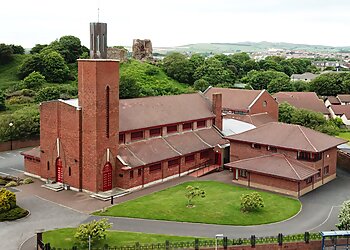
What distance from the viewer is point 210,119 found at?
53.6 m

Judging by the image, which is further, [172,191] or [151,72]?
[151,72]

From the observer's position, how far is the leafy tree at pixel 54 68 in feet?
307

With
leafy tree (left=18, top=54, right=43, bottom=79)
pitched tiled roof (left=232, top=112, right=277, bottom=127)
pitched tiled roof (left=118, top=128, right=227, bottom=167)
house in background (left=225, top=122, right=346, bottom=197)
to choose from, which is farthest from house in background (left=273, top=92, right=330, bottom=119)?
house in background (left=225, top=122, right=346, bottom=197)

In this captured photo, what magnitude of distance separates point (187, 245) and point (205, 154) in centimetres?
2278

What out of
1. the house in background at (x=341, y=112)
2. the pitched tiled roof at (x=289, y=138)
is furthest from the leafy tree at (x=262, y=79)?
the pitched tiled roof at (x=289, y=138)

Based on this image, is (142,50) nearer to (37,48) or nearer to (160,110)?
(37,48)

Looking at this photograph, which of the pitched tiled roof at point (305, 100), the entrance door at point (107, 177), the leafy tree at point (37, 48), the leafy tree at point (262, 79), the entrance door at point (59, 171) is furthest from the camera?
the leafy tree at point (262, 79)

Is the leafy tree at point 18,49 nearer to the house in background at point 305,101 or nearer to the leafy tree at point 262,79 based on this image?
the leafy tree at point 262,79

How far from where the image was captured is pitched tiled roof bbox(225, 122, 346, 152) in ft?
142

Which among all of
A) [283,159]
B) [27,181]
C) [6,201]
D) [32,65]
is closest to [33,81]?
[32,65]

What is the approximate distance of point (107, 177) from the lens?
40.8 metres

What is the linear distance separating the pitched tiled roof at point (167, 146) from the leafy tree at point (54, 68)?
166 feet

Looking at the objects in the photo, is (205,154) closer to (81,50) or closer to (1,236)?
(1,236)

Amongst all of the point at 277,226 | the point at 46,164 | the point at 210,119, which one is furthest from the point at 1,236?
the point at 210,119
